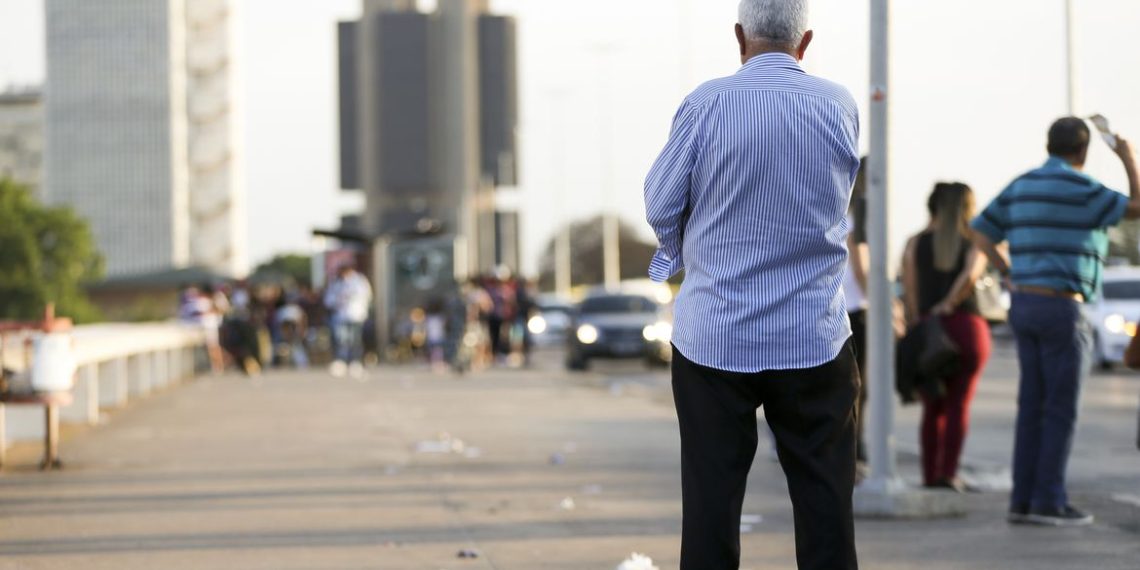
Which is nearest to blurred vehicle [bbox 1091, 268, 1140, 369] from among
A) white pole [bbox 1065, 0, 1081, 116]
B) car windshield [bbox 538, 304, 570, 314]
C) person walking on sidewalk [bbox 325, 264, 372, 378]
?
white pole [bbox 1065, 0, 1081, 116]

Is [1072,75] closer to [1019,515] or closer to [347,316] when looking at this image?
[347,316]

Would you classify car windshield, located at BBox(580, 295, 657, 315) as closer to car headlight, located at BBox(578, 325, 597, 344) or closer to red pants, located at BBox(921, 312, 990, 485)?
car headlight, located at BBox(578, 325, 597, 344)

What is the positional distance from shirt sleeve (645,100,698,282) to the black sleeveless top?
17.6 ft

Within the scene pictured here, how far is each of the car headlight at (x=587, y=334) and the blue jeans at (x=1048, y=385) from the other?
25.1 m

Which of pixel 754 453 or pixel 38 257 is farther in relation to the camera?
pixel 38 257

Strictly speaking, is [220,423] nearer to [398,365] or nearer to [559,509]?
[559,509]

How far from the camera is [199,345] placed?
35594mm

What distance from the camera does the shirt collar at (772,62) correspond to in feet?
16.6

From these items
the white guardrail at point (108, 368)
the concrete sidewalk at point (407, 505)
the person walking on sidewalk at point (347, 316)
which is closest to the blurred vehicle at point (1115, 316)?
the person walking on sidewalk at point (347, 316)

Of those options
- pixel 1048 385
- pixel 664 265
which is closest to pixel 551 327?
pixel 1048 385

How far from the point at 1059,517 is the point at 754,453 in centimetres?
436

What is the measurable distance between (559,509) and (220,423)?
826cm

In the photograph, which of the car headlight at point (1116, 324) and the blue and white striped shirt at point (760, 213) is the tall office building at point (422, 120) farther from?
the blue and white striped shirt at point (760, 213)

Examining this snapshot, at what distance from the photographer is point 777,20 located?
5113 millimetres
